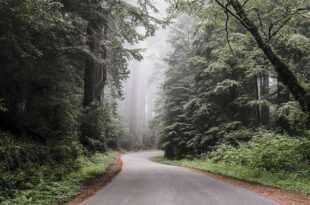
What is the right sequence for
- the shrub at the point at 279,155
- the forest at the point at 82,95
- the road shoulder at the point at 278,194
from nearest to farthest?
the road shoulder at the point at 278,194
the forest at the point at 82,95
the shrub at the point at 279,155

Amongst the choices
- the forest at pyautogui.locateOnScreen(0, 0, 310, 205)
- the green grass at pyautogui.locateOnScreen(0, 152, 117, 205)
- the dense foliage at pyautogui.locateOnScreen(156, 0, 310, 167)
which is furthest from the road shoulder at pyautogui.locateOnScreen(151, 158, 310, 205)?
the green grass at pyautogui.locateOnScreen(0, 152, 117, 205)

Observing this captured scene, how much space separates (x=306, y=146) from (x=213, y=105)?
1226 cm

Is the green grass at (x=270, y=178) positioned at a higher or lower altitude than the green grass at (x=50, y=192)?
higher

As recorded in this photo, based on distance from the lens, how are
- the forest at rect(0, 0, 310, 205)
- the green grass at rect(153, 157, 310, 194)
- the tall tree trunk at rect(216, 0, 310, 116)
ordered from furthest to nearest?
the tall tree trunk at rect(216, 0, 310, 116)
the green grass at rect(153, 157, 310, 194)
the forest at rect(0, 0, 310, 205)

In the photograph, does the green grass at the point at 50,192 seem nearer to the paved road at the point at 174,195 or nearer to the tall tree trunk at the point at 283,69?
the paved road at the point at 174,195

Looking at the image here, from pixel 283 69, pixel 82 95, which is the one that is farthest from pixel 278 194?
pixel 82 95

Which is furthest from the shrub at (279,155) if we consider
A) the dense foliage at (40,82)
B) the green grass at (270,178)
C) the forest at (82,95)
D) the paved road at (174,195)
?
the dense foliage at (40,82)

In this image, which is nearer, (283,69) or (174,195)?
(174,195)

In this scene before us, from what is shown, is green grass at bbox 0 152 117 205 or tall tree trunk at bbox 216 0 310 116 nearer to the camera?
green grass at bbox 0 152 117 205

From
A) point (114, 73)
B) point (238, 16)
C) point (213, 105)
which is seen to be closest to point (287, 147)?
point (238, 16)

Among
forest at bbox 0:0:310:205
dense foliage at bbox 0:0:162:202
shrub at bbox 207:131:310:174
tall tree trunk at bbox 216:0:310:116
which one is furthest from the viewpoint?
shrub at bbox 207:131:310:174

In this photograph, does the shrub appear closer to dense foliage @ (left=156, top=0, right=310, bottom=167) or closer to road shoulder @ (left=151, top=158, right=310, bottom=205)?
dense foliage @ (left=156, top=0, right=310, bottom=167)

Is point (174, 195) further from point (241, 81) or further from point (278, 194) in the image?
point (241, 81)

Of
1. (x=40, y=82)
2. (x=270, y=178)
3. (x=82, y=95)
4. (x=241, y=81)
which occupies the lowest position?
(x=270, y=178)
